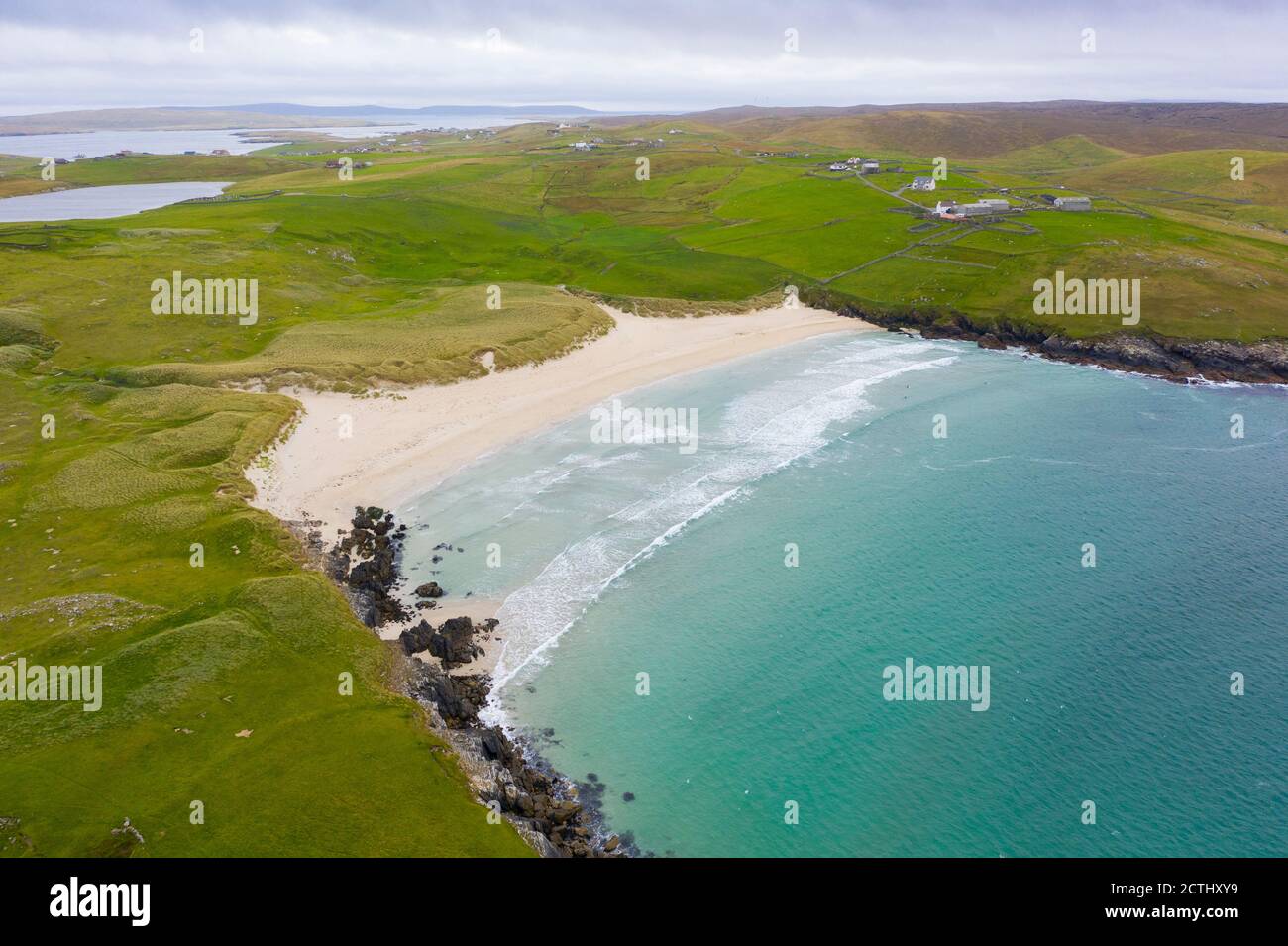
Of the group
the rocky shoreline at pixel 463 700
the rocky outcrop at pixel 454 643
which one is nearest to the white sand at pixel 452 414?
the rocky shoreline at pixel 463 700

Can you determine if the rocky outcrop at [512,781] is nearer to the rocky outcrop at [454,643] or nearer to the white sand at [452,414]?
the rocky outcrop at [454,643]

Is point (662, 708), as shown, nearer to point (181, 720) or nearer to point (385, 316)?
point (181, 720)

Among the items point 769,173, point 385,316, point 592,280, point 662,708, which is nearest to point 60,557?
point 662,708

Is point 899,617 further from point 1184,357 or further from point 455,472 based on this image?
point 1184,357

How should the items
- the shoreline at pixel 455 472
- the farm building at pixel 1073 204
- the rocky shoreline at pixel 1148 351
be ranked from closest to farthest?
the shoreline at pixel 455 472
the rocky shoreline at pixel 1148 351
the farm building at pixel 1073 204

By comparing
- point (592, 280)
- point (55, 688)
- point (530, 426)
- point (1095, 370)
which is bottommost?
point (55, 688)

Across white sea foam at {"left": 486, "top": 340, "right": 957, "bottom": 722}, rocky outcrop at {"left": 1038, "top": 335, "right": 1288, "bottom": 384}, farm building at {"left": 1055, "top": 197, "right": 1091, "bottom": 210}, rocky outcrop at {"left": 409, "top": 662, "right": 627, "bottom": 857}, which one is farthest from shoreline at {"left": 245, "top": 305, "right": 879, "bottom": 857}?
farm building at {"left": 1055, "top": 197, "right": 1091, "bottom": 210}

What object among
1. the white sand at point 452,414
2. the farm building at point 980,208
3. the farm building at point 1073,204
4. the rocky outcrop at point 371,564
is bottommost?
the rocky outcrop at point 371,564
